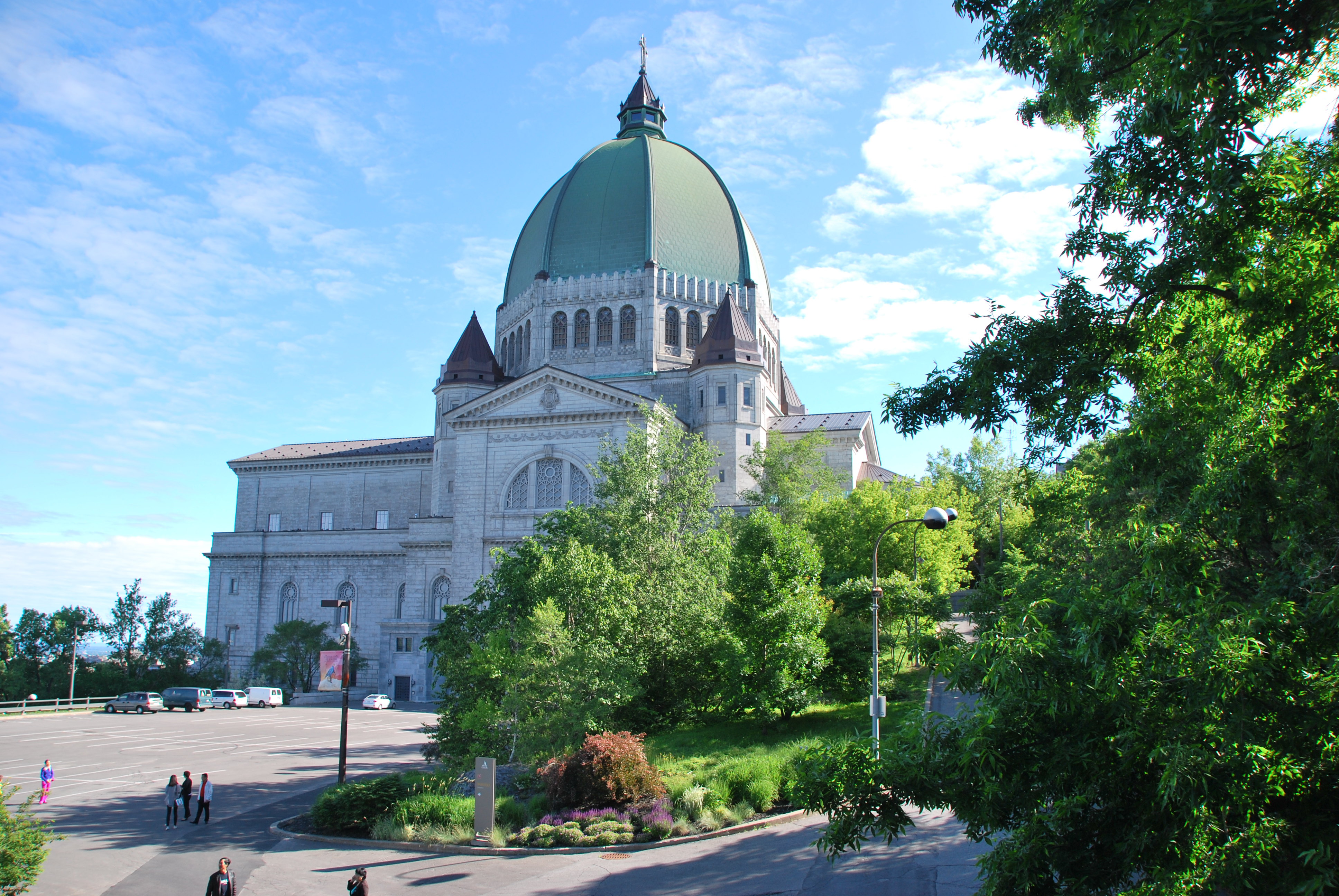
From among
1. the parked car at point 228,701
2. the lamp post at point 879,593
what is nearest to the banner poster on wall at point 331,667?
the lamp post at point 879,593

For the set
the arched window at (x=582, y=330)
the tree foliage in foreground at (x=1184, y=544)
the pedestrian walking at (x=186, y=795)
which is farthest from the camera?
the arched window at (x=582, y=330)

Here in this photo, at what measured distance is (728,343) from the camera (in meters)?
54.7

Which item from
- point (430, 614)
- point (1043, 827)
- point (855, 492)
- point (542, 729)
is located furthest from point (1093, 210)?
point (430, 614)

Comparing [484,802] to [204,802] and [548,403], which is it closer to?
[204,802]

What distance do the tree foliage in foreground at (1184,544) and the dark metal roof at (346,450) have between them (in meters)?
62.7

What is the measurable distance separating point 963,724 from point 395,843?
570 inches

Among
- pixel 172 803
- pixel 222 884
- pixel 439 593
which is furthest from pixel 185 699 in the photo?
pixel 222 884

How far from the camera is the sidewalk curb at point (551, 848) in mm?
17719

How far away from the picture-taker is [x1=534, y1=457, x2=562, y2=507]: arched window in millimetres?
52438

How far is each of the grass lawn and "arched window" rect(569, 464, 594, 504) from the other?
24851mm

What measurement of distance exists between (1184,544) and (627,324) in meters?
52.7

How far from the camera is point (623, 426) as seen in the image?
51.4 meters

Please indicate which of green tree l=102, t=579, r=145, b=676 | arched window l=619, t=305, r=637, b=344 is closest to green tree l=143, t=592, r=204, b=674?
green tree l=102, t=579, r=145, b=676

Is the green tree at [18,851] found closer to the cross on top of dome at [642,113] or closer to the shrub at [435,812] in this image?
the shrub at [435,812]
